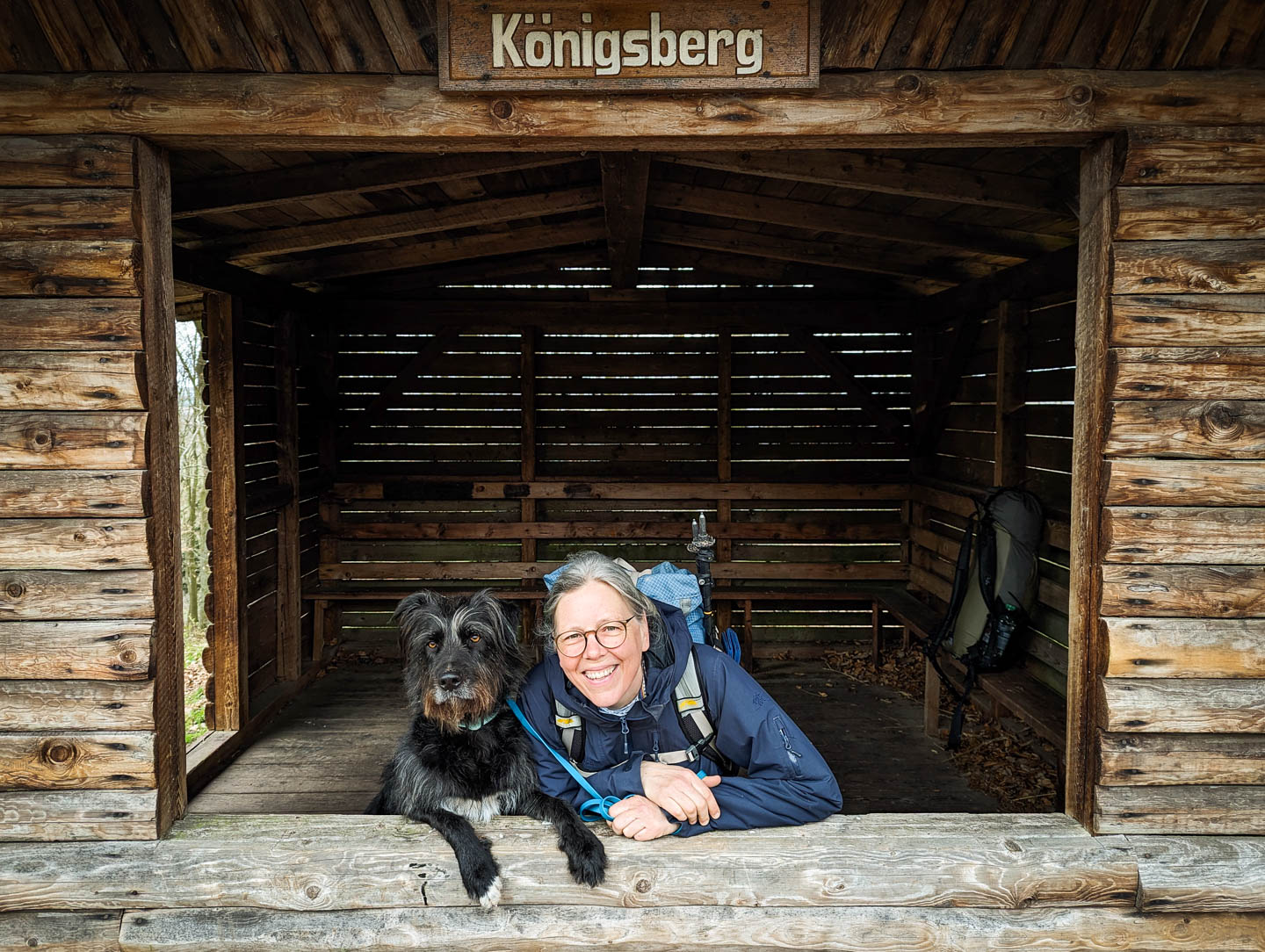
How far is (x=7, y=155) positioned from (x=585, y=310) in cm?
485

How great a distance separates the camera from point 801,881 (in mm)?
2703

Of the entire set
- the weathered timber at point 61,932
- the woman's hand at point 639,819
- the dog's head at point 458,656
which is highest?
the dog's head at point 458,656

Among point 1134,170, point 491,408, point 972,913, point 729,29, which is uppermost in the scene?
point 729,29

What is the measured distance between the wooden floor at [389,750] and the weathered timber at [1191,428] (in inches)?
101

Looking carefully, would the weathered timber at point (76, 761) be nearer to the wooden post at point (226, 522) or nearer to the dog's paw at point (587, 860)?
the dog's paw at point (587, 860)

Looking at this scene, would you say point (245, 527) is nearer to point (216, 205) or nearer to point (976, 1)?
point (216, 205)

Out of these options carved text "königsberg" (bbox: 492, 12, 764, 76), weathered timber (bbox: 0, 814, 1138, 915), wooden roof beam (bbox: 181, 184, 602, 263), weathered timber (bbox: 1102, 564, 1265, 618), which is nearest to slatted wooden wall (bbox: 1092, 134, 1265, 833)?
weathered timber (bbox: 1102, 564, 1265, 618)

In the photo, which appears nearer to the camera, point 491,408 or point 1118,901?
point 1118,901

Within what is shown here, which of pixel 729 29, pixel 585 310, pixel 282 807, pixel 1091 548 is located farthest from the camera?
pixel 585 310

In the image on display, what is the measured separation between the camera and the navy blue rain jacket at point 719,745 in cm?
267

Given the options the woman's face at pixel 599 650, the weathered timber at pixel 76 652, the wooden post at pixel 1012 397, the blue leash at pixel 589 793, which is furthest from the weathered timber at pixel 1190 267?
the weathered timber at pixel 76 652

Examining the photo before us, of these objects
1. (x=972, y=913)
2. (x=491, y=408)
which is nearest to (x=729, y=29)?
(x=972, y=913)

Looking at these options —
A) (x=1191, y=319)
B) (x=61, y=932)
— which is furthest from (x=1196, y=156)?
(x=61, y=932)

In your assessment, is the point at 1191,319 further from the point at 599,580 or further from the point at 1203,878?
the point at 599,580
